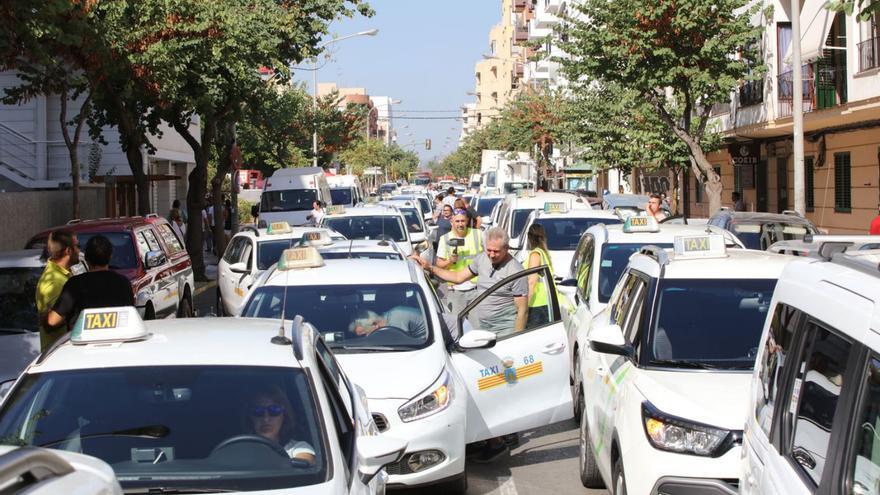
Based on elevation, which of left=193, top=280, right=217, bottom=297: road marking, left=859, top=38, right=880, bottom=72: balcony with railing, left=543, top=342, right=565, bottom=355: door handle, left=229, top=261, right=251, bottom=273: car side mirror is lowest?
left=193, top=280, right=217, bottom=297: road marking

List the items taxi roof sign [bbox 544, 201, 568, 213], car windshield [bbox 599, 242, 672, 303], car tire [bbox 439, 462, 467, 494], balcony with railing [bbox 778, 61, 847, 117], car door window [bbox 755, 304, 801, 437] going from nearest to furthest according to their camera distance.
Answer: car door window [bbox 755, 304, 801, 437]
car tire [bbox 439, 462, 467, 494]
car windshield [bbox 599, 242, 672, 303]
taxi roof sign [bbox 544, 201, 568, 213]
balcony with railing [bbox 778, 61, 847, 117]

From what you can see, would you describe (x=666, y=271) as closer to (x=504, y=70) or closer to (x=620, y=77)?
(x=620, y=77)

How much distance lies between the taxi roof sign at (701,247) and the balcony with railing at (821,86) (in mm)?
18154

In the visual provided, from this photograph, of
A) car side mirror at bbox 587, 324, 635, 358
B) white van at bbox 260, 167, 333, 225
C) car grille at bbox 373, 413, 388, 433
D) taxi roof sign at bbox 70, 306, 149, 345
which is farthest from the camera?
white van at bbox 260, 167, 333, 225

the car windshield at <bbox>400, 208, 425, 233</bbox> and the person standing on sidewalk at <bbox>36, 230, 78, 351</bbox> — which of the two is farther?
the car windshield at <bbox>400, 208, 425, 233</bbox>

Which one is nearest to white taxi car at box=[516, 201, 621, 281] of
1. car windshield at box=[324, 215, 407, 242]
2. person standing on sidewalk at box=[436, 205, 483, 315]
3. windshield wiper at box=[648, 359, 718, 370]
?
person standing on sidewalk at box=[436, 205, 483, 315]

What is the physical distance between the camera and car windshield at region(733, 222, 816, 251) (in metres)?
15.4

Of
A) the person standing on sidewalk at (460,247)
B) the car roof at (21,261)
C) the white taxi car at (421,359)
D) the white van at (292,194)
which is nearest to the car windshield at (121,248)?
the car roof at (21,261)

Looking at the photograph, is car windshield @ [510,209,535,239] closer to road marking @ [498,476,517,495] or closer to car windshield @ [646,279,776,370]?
road marking @ [498,476,517,495]

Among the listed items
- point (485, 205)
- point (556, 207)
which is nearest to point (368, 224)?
point (556, 207)

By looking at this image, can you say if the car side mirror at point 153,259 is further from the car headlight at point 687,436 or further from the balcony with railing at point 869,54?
the balcony with railing at point 869,54

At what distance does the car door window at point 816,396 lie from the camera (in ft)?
11.6

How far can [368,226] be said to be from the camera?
2005 centimetres

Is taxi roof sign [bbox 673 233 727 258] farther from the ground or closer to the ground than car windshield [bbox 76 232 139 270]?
farther from the ground
